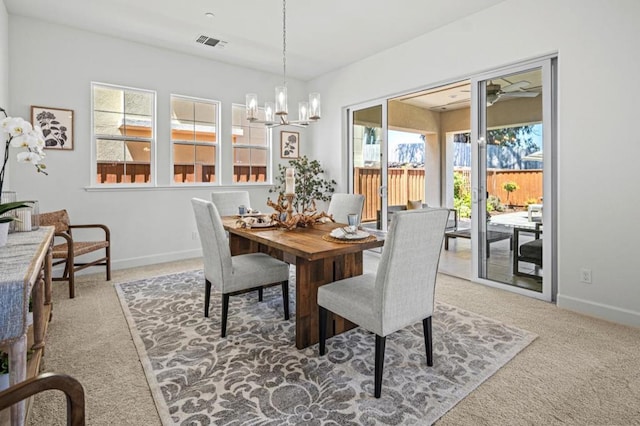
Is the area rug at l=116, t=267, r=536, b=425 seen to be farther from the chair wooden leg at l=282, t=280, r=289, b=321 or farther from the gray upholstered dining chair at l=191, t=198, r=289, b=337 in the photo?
the gray upholstered dining chair at l=191, t=198, r=289, b=337

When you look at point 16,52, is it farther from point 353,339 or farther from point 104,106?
point 353,339

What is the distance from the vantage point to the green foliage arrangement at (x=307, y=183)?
567 centimetres

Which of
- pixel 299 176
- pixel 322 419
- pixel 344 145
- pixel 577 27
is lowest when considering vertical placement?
pixel 322 419

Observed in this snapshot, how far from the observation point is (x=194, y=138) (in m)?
5.03

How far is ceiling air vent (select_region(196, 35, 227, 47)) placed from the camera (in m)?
4.29

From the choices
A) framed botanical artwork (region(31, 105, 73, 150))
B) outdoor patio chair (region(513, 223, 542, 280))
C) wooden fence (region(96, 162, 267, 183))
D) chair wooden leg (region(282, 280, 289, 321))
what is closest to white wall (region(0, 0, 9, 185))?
framed botanical artwork (region(31, 105, 73, 150))

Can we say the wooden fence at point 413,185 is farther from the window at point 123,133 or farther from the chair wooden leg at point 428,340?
the window at point 123,133

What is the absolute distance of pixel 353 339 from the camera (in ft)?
8.18

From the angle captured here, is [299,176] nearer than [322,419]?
No

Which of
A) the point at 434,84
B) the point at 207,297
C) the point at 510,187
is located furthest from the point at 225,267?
the point at 434,84

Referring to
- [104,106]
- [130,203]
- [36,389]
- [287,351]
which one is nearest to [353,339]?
Result: [287,351]

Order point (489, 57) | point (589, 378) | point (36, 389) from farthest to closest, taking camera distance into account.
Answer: point (489, 57) < point (589, 378) < point (36, 389)

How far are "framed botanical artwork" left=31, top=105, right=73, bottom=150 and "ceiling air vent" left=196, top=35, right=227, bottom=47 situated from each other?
1.71 metres

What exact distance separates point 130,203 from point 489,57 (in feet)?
14.7
